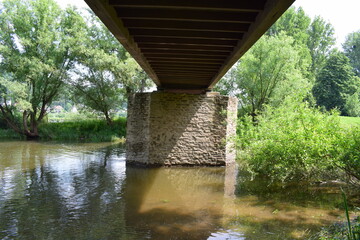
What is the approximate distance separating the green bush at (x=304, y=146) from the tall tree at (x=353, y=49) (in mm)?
42747

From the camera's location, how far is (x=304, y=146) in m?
6.20

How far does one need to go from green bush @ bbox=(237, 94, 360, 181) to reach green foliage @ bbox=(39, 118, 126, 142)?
Result: 1391 cm

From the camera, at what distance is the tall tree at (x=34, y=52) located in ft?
61.7

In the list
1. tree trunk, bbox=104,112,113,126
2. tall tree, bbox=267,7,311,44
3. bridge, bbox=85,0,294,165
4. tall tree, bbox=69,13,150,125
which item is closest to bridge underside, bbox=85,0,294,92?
bridge, bbox=85,0,294,165

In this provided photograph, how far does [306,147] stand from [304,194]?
1378mm

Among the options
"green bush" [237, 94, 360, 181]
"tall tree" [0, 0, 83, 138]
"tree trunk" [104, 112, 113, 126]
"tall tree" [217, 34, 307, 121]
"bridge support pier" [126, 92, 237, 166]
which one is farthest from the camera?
"tree trunk" [104, 112, 113, 126]

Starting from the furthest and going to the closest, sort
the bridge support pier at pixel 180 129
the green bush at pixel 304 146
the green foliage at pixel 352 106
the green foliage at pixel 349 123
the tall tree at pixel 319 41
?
the tall tree at pixel 319 41
the green foliage at pixel 352 106
the bridge support pier at pixel 180 129
the green foliage at pixel 349 123
the green bush at pixel 304 146

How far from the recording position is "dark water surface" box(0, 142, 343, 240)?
4.58m

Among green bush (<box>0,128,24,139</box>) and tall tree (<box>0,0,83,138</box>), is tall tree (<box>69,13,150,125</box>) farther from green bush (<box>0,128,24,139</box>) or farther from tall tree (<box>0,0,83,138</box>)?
green bush (<box>0,128,24,139</box>)

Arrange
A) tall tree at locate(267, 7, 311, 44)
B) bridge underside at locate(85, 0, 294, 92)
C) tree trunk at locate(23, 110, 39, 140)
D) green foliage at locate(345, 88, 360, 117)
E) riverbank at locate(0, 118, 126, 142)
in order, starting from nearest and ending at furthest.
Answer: bridge underside at locate(85, 0, 294, 92), riverbank at locate(0, 118, 126, 142), tree trunk at locate(23, 110, 39, 140), green foliage at locate(345, 88, 360, 117), tall tree at locate(267, 7, 311, 44)

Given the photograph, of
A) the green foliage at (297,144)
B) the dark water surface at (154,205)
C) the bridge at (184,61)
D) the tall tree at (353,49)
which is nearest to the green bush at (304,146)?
the green foliage at (297,144)

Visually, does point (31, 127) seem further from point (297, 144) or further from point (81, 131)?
point (297, 144)

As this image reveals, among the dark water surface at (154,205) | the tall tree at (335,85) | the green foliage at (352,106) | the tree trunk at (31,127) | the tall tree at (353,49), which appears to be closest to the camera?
the dark water surface at (154,205)

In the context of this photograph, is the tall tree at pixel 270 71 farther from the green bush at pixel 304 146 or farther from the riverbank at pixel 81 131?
the green bush at pixel 304 146
